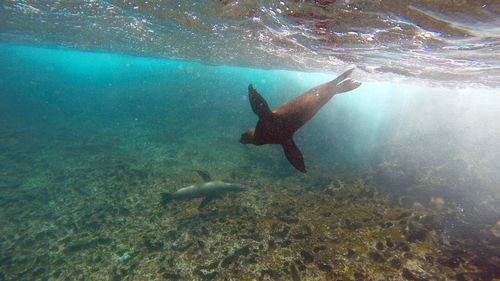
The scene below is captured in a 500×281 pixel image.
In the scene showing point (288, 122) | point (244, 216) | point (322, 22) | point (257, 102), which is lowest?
point (244, 216)

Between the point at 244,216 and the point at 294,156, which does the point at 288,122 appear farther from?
the point at 244,216

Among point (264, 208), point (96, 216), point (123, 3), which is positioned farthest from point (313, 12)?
point (96, 216)

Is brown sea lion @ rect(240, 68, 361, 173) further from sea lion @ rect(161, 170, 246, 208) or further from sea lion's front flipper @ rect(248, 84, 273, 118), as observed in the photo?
sea lion @ rect(161, 170, 246, 208)

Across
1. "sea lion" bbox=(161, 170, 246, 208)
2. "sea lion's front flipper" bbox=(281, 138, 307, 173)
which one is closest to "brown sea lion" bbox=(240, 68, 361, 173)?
"sea lion's front flipper" bbox=(281, 138, 307, 173)

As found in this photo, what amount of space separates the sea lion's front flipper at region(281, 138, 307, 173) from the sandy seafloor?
2.80 metres

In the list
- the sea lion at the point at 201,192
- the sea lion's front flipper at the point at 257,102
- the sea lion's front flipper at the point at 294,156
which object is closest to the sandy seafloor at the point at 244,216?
the sea lion at the point at 201,192

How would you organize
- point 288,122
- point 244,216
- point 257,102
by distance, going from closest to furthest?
point 257,102 < point 288,122 < point 244,216

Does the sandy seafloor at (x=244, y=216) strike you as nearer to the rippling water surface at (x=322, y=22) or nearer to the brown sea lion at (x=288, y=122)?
the brown sea lion at (x=288, y=122)

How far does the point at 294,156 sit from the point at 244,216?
4.61 metres

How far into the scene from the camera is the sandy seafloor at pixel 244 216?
4875mm

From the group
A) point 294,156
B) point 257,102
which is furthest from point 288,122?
point 257,102

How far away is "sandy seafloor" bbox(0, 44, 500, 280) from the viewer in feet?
16.0

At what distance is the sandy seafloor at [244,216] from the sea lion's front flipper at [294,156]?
280 centimetres

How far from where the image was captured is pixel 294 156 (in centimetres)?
317
